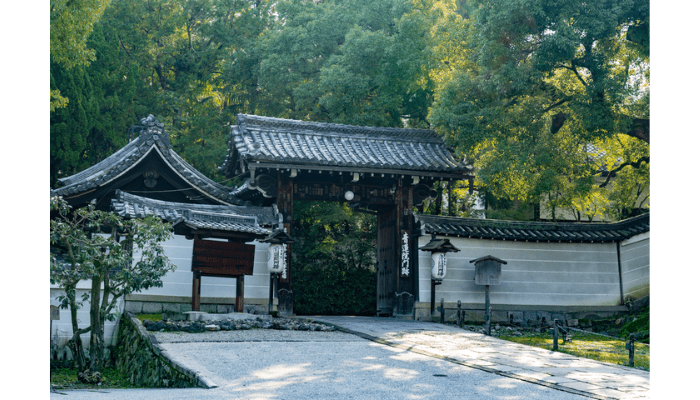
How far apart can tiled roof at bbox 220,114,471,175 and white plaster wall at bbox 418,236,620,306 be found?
240 centimetres

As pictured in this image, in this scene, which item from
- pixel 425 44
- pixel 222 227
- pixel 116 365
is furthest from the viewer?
pixel 425 44

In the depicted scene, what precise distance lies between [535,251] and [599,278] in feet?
6.88

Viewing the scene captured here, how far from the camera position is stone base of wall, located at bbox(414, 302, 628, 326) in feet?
55.9

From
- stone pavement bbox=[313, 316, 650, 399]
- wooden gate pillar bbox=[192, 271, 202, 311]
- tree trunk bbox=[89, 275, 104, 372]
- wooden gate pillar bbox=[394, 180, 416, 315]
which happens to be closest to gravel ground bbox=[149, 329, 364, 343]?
stone pavement bbox=[313, 316, 650, 399]

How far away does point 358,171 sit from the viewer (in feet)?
56.2

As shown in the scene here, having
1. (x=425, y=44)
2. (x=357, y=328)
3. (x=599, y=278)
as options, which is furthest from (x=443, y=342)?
(x=425, y=44)

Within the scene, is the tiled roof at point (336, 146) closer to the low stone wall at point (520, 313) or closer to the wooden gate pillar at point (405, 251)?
the wooden gate pillar at point (405, 251)

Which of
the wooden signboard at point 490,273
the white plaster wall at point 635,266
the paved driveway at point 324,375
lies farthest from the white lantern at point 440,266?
the paved driveway at point 324,375

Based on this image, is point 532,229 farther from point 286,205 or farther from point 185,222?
point 185,222

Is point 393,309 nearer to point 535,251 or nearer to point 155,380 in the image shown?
point 535,251

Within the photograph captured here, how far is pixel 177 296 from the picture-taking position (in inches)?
632

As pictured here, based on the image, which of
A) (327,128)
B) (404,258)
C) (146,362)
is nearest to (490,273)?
(404,258)

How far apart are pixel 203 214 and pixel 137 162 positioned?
402cm

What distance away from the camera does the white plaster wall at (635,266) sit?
18.0 meters
